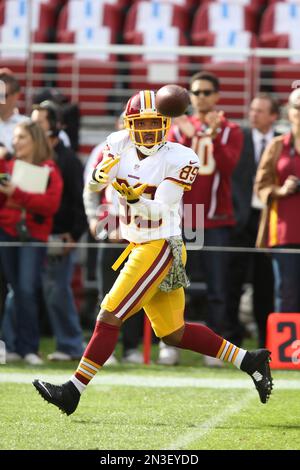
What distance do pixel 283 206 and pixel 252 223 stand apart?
0.80 metres

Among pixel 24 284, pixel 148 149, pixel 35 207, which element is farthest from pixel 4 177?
Answer: pixel 148 149

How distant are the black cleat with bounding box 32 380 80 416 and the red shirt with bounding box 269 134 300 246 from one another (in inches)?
111

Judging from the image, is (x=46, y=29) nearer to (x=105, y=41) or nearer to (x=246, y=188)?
(x=105, y=41)

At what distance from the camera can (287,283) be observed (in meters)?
7.89

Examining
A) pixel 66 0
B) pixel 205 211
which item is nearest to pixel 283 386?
pixel 205 211

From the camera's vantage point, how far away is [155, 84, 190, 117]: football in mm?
5652

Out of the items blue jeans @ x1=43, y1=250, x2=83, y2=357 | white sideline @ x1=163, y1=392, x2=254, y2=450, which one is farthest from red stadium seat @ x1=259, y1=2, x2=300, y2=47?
white sideline @ x1=163, y1=392, x2=254, y2=450

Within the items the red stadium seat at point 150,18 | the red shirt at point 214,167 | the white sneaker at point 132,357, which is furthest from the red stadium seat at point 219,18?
the white sneaker at point 132,357

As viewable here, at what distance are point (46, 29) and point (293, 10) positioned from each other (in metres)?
2.48

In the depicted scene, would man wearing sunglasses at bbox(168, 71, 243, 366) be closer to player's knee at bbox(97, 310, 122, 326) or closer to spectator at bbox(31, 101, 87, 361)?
spectator at bbox(31, 101, 87, 361)

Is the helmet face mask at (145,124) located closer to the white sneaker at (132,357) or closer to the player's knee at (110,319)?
the player's knee at (110,319)

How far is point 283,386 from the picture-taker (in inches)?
278

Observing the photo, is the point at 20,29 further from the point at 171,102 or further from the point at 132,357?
the point at 171,102

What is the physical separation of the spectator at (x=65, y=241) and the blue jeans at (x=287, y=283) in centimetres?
150
